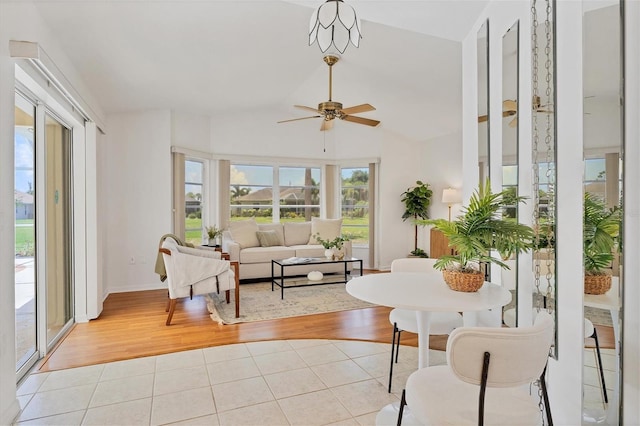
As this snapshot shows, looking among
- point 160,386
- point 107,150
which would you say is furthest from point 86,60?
point 160,386

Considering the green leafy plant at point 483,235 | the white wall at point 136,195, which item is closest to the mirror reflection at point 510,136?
the green leafy plant at point 483,235

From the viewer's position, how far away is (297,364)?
2.79 m

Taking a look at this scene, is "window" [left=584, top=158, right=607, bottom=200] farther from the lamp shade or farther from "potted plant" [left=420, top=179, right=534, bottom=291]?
the lamp shade

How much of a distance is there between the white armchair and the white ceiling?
6.26 feet

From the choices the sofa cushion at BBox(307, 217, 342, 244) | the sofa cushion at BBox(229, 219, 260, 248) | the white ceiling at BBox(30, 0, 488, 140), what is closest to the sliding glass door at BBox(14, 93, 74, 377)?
the white ceiling at BBox(30, 0, 488, 140)

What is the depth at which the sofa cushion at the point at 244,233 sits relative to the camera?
5794 mm

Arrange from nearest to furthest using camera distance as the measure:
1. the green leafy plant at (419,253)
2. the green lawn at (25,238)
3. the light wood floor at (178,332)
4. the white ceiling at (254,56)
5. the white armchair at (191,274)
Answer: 1. the green lawn at (25,238)
2. the white ceiling at (254,56)
3. the light wood floor at (178,332)
4. the white armchair at (191,274)
5. the green leafy plant at (419,253)

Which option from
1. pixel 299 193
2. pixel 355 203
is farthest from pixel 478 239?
pixel 299 193

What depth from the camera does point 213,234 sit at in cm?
570

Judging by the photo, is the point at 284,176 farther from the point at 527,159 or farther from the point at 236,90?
the point at 527,159

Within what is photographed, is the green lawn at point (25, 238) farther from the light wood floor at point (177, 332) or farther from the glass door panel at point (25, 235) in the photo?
the light wood floor at point (177, 332)

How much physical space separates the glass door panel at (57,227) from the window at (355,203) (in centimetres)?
468

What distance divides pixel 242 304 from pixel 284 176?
10.7 ft

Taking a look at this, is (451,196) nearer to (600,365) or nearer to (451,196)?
(451,196)
